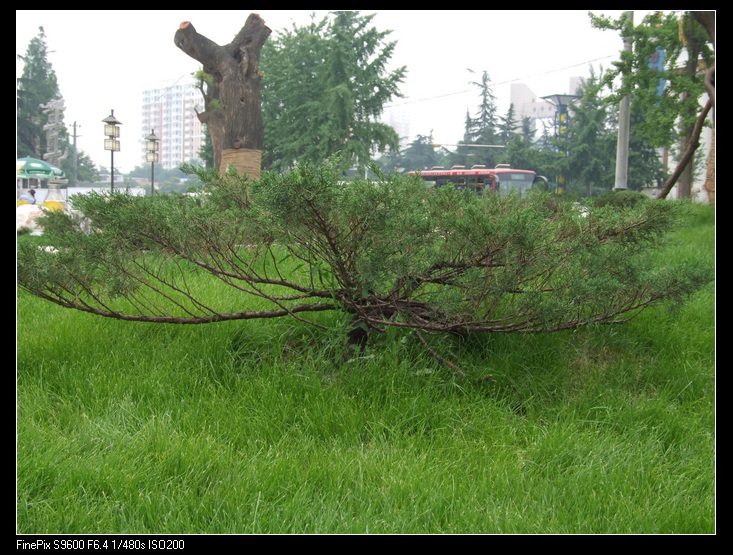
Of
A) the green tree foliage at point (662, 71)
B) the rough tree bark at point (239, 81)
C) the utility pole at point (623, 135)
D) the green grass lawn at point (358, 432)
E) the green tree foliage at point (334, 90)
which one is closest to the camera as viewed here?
the green grass lawn at point (358, 432)

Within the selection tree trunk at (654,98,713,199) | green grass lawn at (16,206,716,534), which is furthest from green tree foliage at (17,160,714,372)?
tree trunk at (654,98,713,199)

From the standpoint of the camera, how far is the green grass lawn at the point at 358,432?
2.39m

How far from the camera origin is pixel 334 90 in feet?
74.0

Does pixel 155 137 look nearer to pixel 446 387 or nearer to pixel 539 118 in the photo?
pixel 446 387

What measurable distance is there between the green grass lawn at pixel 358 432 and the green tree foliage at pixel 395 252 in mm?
317

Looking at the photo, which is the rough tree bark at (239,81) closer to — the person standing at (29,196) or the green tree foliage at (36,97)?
the green tree foliage at (36,97)

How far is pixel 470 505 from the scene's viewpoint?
2.43m

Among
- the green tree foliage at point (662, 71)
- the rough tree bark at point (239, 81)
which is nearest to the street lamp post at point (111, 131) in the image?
the rough tree bark at point (239, 81)

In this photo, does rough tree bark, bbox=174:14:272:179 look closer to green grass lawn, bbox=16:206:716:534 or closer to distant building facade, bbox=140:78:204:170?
distant building facade, bbox=140:78:204:170

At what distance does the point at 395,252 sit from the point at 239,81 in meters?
6.69

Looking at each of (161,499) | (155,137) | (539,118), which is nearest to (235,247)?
(161,499)

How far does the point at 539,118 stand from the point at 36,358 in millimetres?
26387

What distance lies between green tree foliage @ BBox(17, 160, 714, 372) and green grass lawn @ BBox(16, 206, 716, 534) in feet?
1.04

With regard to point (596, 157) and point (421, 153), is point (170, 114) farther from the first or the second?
point (596, 157)
